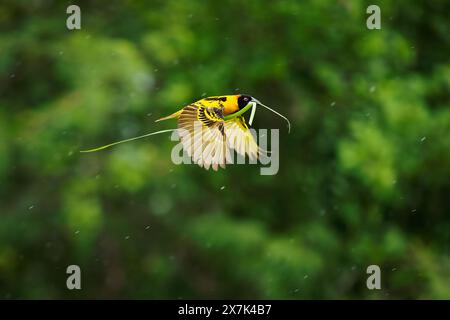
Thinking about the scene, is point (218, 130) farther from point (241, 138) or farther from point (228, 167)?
point (228, 167)

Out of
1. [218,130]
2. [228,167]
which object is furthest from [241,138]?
[228,167]

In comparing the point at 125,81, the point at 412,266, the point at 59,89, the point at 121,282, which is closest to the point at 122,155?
the point at 125,81

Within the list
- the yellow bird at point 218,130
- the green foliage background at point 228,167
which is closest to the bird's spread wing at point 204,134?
the yellow bird at point 218,130

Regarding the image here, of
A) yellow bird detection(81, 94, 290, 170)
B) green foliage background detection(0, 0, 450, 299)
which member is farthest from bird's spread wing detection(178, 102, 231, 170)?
green foliage background detection(0, 0, 450, 299)

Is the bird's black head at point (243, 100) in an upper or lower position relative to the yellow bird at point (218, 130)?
upper

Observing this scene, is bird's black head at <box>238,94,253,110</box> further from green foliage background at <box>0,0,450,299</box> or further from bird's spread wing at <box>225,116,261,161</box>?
green foliage background at <box>0,0,450,299</box>

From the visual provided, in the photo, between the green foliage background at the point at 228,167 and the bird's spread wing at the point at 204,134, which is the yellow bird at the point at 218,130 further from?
the green foliage background at the point at 228,167

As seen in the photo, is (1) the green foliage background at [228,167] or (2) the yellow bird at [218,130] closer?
(2) the yellow bird at [218,130]
